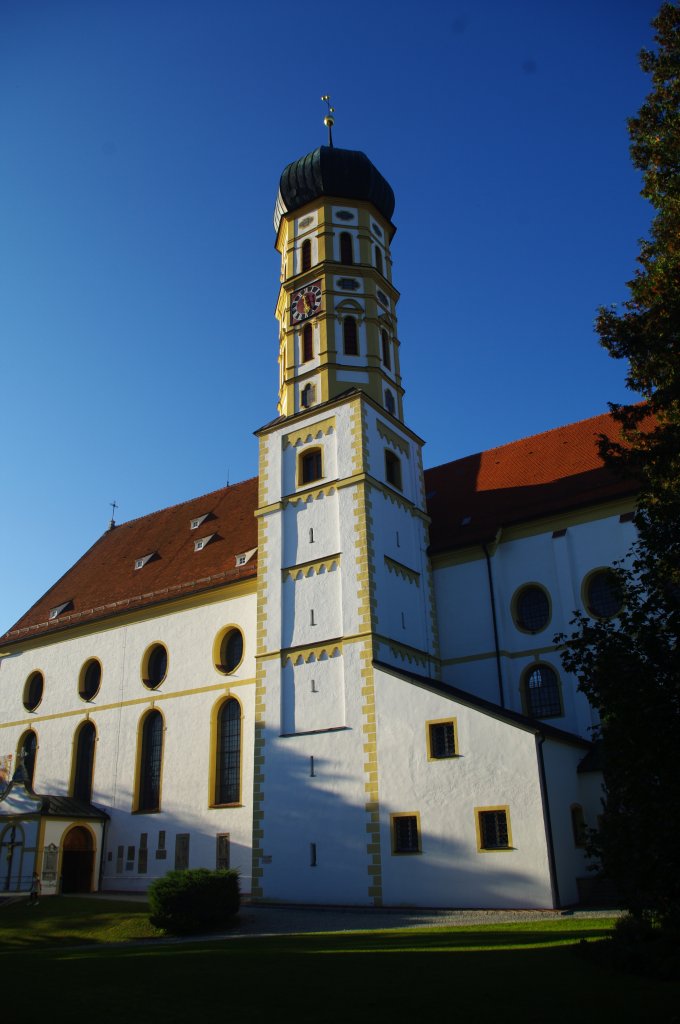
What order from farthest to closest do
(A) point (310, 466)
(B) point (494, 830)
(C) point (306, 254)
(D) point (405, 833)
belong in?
(C) point (306, 254) < (A) point (310, 466) < (D) point (405, 833) < (B) point (494, 830)

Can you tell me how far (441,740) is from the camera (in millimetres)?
20109

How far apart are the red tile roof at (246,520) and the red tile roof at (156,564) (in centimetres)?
5

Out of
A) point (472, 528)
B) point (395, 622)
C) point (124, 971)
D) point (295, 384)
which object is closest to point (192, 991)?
point (124, 971)

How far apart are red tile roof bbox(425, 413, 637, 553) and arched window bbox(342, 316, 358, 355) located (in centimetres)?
589

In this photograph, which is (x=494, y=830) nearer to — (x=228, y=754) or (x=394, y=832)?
(x=394, y=832)

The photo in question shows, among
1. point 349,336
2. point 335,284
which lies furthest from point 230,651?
point 335,284

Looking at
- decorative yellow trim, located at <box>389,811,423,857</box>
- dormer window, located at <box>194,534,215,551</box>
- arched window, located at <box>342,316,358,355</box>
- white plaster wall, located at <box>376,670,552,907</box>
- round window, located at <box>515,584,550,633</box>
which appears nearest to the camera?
white plaster wall, located at <box>376,670,552,907</box>

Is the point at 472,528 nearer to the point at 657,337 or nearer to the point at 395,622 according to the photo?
the point at 395,622

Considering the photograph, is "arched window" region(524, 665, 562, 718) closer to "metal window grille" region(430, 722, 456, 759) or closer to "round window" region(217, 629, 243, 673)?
"metal window grille" region(430, 722, 456, 759)

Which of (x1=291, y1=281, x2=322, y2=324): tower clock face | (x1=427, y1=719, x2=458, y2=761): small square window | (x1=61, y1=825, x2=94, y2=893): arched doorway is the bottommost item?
(x1=61, y1=825, x2=94, y2=893): arched doorway

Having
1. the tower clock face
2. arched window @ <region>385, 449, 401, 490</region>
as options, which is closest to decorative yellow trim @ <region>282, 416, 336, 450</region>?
arched window @ <region>385, 449, 401, 490</region>

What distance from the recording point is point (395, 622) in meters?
23.7

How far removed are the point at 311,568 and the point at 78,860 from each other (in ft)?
39.6

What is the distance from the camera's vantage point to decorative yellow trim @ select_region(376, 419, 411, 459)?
87.2ft
